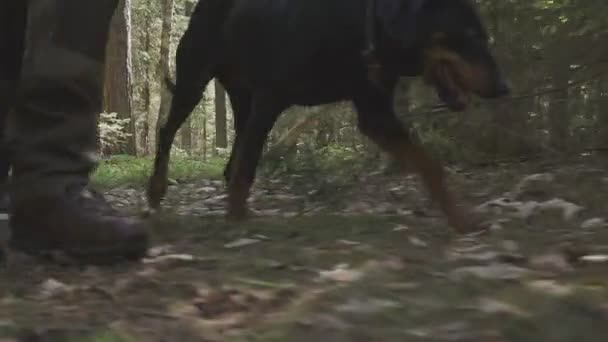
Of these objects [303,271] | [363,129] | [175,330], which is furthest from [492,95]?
[175,330]

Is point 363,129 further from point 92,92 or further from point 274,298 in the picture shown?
point 274,298

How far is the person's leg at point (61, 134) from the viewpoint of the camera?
2854 mm

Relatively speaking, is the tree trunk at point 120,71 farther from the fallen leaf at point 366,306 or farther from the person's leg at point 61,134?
the fallen leaf at point 366,306

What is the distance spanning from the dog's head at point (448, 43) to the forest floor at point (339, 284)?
608mm

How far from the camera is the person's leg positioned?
9.36 ft

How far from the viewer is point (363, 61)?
4.29 meters

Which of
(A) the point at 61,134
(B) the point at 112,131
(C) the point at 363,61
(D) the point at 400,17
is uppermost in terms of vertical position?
(D) the point at 400,17

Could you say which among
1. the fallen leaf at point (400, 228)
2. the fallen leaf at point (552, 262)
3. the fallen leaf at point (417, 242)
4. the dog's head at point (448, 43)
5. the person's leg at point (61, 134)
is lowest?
the fallen leaf at point (400, 228)

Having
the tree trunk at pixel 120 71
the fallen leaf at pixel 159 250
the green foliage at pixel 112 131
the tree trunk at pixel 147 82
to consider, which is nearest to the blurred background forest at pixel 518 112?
the fallen leaf at pixel 159 250

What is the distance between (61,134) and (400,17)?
176 cm

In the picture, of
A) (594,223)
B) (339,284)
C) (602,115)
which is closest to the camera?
(339,284)

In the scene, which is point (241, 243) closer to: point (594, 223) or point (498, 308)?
point (594, 223)

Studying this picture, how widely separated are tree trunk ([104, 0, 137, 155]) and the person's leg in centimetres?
1307

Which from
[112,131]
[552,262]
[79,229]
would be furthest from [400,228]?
[112,131]
